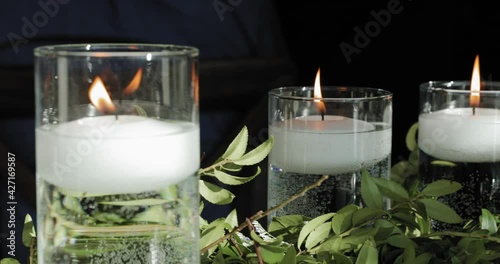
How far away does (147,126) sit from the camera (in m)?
0.37

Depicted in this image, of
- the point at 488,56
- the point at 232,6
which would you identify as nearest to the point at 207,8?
the point at 232,6

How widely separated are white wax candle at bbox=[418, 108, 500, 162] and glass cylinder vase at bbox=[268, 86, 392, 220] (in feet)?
0.23

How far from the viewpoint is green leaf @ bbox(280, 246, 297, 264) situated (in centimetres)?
44

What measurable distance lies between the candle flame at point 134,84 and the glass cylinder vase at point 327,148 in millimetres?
210

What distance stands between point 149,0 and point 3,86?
29 cm

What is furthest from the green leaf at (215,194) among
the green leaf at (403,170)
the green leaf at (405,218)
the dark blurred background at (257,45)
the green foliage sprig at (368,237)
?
the dark blurred background at (257,45)

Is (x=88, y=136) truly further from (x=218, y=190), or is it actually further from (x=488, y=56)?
(x=488, y=56)

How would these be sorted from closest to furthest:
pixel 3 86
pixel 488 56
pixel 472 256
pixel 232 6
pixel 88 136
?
pixel 88 136 → pixel 472 256 → pixel 3 86 → pixel 488 56 → pixel 232 6

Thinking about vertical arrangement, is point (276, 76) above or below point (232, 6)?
below

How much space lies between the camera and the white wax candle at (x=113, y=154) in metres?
0.36

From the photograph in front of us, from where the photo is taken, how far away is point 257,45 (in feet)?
4.75

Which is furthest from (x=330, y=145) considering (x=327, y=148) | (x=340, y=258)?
(x=340, y=258)

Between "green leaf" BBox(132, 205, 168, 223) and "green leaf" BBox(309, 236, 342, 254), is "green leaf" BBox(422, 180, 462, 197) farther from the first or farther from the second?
"green leaf" BBox(132, 205, 168, 223)

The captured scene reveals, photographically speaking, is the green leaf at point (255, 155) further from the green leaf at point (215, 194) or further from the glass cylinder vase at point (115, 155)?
the glass cylinder vase at point (115, 155)
